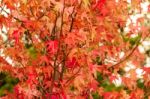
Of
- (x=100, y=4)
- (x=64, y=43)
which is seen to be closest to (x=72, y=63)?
(x=64, y=43)

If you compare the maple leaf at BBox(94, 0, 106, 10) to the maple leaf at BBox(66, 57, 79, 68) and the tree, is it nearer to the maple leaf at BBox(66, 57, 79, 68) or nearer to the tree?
the tree

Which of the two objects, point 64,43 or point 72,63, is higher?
point 64,43

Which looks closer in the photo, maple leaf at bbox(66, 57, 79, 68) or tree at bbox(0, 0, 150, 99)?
tree at bbox(0, 0, 150, 99)

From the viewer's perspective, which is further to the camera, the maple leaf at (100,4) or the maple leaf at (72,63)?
the maple leaf at (72,63)

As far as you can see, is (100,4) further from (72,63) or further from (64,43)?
(72,63)

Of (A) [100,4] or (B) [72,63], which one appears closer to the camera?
(A) [100,4]

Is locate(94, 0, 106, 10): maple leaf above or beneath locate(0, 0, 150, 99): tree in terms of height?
above

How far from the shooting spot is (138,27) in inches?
188

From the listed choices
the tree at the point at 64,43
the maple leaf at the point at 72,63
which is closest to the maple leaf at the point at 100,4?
the tree at the point at 64,43

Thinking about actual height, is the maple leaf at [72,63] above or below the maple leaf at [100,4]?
below

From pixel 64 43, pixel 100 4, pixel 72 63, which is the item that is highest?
pixel 100 4

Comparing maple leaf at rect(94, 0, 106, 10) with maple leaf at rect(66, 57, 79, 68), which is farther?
maple leaf at rect(66, 57, 79, 68)

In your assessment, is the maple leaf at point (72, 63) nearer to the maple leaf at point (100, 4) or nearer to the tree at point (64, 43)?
the tree at point (64, 43)

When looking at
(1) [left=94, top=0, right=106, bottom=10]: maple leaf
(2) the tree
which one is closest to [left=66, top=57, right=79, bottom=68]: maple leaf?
(2) the tree
